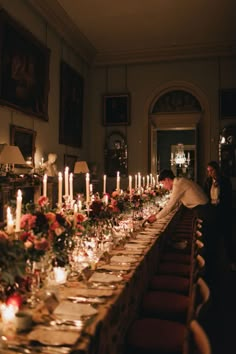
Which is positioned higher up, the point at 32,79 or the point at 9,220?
the point at 32,79

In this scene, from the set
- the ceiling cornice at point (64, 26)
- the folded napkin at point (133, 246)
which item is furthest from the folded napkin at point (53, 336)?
the ceiling cornice at point (64, 26)

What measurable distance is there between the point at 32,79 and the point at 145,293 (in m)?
6.08

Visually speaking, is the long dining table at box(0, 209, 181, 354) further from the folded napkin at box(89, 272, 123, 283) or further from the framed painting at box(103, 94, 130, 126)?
the framed painting at box(103, 94, 130, 126)

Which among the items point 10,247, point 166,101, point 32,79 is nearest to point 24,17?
point 32,79

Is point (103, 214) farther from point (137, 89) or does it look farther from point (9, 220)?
point (137, 89)

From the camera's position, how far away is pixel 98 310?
6.91ft

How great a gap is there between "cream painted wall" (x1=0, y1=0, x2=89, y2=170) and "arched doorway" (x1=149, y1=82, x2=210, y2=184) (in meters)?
2.53

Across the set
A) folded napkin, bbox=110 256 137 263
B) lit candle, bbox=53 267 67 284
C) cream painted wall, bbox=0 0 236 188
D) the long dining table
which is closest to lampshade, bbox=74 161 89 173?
cream painted wall, bbox=0 0 236 188

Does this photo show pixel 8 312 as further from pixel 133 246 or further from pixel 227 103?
pixel 227 103

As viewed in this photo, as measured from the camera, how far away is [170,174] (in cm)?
641

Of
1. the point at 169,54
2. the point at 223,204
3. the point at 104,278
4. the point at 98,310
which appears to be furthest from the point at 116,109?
the point at 98,310

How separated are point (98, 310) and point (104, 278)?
62 cm

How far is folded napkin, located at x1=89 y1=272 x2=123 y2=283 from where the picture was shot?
2.67m

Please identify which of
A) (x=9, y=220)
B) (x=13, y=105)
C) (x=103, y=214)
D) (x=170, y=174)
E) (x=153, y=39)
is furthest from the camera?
(x=153, y=39)
